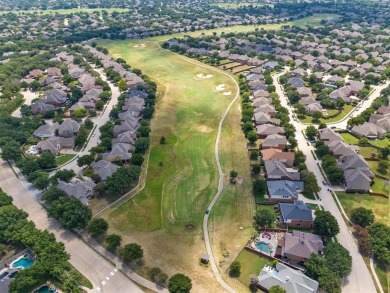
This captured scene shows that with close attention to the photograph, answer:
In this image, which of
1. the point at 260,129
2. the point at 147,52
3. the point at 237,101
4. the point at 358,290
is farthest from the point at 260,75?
the point at 358,290

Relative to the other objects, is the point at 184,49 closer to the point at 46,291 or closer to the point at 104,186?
the point at 104,186

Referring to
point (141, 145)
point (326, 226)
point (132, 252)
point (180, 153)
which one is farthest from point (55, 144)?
point (326, 226)

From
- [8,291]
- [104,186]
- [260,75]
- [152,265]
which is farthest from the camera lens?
[260,75]

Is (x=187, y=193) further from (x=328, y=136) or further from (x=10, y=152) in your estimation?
(x=10, y=152)

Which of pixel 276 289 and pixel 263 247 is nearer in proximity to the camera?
pixel 276 289

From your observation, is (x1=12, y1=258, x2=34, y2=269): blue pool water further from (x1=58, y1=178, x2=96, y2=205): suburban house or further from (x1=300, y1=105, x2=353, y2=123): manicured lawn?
(x1=300, y1=105, x2=353, y2=123): manicured lawn
